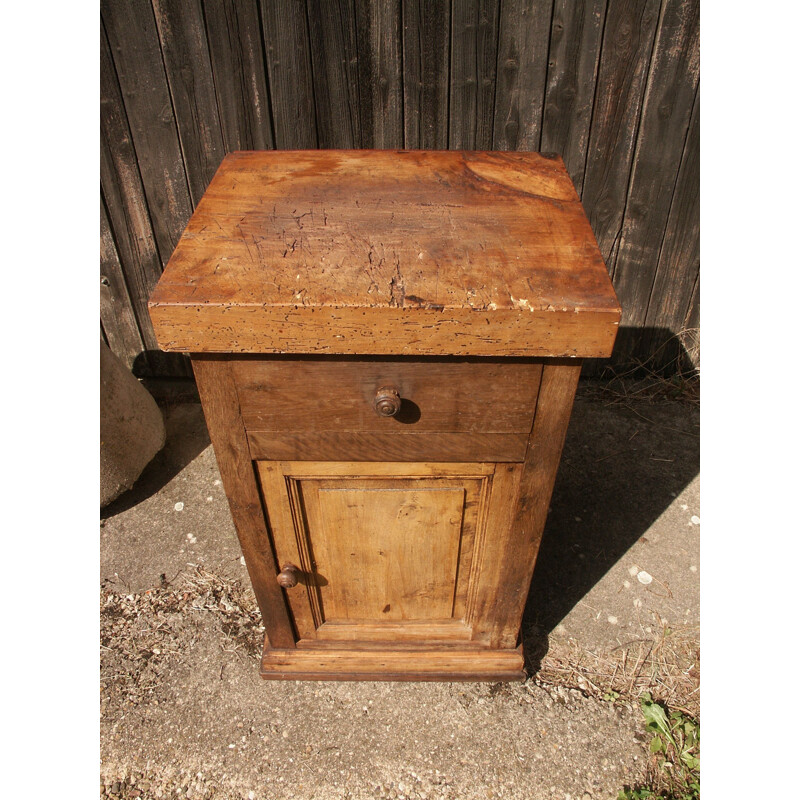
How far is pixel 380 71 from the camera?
1.90m

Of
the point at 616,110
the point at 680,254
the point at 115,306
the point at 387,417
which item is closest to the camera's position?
the point at 387,417

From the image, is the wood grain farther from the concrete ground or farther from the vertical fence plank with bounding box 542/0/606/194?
the concrete ground

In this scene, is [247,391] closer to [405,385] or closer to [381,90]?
[405,385]

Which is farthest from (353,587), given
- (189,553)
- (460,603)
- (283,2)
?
(283,2)

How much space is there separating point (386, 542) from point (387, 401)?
18.9 inches

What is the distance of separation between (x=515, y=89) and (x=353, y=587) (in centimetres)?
172

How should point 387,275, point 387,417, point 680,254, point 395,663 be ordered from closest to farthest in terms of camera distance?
point 387,275 → point 387,417 → point 395,663 → point 680,254

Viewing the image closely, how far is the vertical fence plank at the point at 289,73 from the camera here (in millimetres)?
1810

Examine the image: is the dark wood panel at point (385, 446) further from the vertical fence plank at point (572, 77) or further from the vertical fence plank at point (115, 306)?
the vertical fence plank at point (115, 306)

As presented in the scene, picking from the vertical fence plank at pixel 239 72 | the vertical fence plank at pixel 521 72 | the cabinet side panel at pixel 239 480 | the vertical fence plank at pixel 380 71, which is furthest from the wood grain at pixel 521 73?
the cabinet side panel at pixel 239 480

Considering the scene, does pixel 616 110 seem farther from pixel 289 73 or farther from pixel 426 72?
pixel 289 73

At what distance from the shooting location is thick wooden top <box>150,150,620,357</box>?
92cm

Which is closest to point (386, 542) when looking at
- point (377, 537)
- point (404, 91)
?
point (377, 537)

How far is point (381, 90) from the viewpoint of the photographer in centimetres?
194
